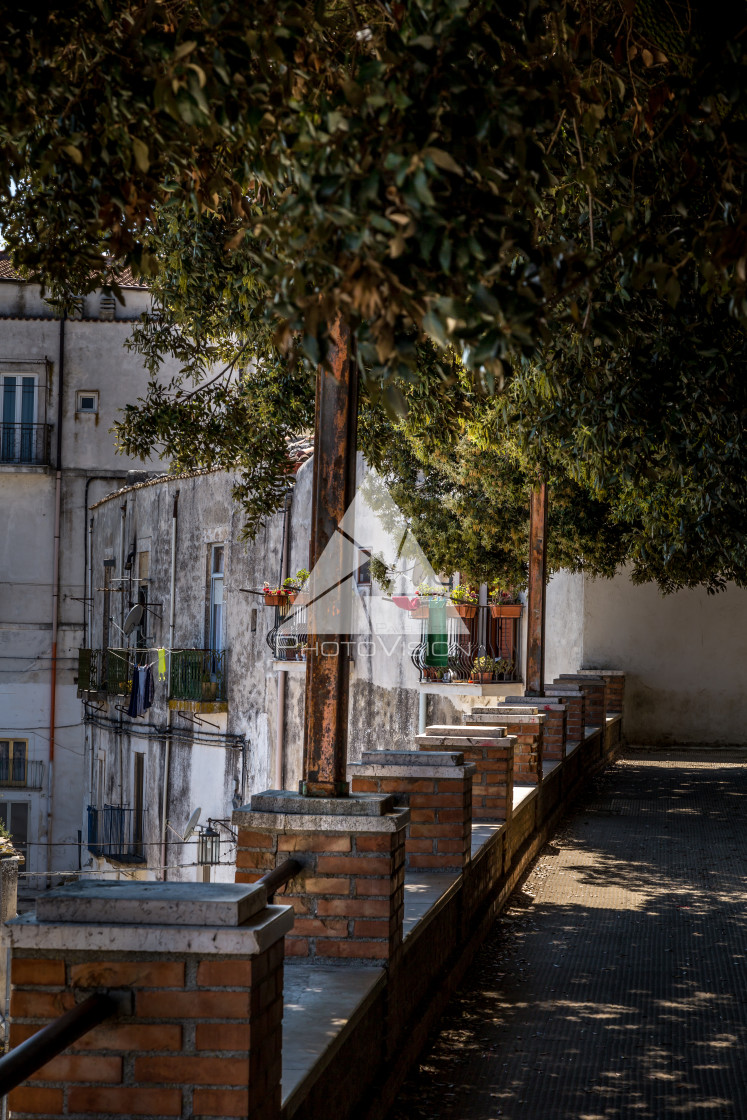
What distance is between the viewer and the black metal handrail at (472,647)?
19328 mm

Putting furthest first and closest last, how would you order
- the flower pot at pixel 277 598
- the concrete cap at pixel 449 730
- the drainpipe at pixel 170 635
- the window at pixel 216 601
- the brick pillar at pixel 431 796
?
1. the drainpipe at pixel 170 635
2. the window at pixel 216 601
3. the flower pot at pixel 277 598
4. the concrete cap at pixel 449 730
5. the brick pillar at pixel 431 796

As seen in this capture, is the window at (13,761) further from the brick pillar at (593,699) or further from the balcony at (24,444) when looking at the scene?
the brick pillar at (593,699)

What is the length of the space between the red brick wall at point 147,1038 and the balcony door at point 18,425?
2575cm

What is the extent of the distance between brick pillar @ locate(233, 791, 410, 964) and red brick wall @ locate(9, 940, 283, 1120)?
1.58 m

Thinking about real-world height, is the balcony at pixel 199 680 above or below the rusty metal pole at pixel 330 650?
below

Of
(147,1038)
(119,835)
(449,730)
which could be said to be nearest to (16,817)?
(119,835)

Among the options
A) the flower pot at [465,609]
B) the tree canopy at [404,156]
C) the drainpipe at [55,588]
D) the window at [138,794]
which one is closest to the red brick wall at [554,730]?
the flower pot at [465,609]

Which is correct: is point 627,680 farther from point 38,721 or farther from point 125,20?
point 125,20

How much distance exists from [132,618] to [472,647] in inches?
259

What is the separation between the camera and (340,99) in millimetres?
2615

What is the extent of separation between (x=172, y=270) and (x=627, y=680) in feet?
53.2

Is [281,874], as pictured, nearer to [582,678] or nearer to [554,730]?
[554,730]

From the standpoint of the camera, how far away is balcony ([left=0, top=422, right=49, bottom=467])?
27094 millimetres

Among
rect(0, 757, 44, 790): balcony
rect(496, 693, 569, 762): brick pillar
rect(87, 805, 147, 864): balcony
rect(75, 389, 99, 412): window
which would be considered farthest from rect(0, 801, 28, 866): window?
rect(496, 693, 569, 762): brick pillar
